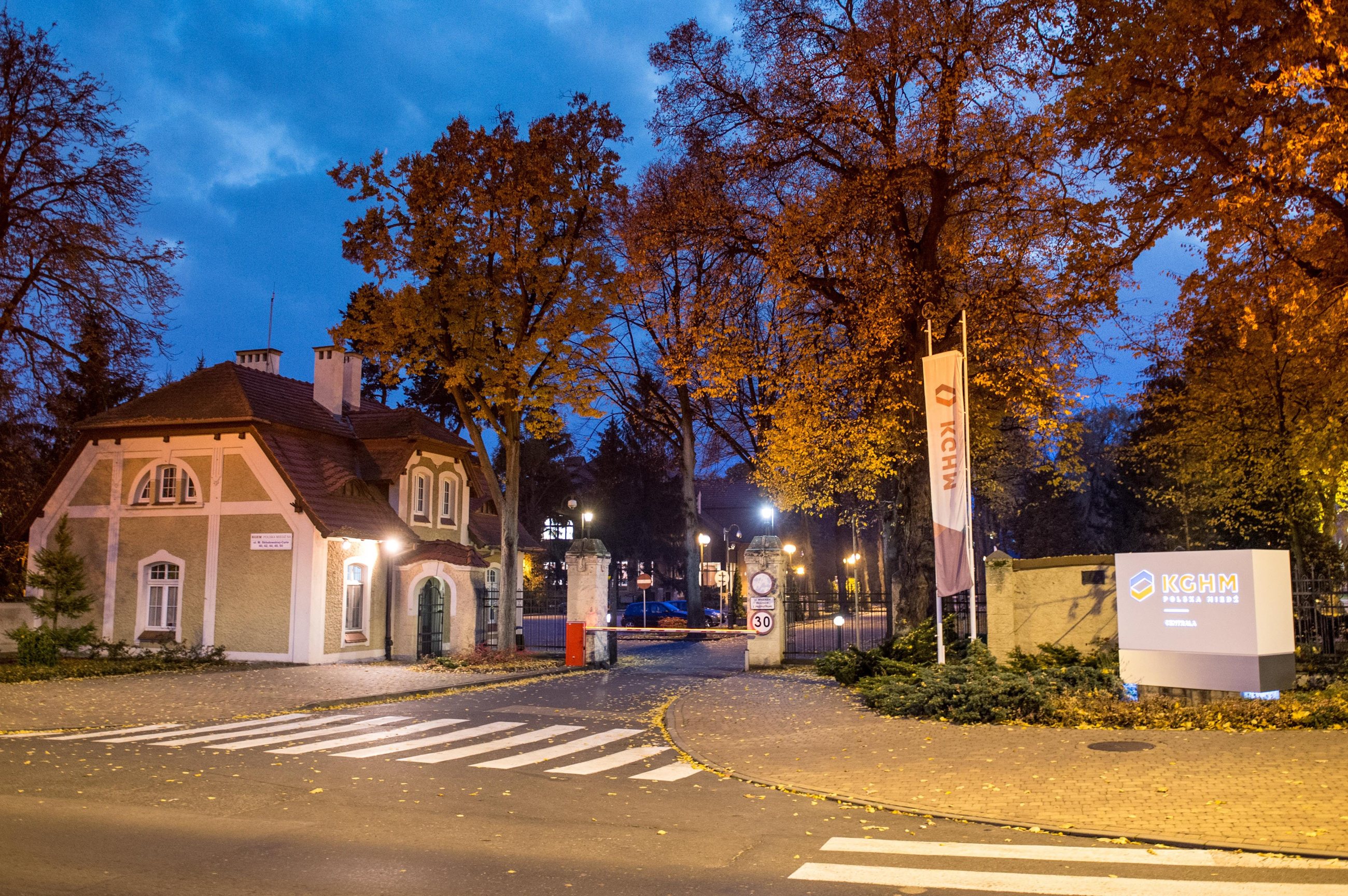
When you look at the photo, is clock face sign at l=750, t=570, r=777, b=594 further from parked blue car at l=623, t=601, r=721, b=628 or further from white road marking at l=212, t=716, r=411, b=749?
parked blue car at l=623, t=601, r=721, b=628

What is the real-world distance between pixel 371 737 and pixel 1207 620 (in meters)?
11.4

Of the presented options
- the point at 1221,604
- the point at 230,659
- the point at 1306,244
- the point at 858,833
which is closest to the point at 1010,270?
the point at 1306,244

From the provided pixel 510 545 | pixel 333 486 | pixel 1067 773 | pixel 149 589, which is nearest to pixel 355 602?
pixel 333 486

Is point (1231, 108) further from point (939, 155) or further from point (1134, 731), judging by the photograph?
point (1134, 731)

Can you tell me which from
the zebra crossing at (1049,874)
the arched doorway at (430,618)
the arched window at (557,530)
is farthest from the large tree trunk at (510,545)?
the arched window at (557,530)

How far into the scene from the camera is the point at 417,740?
13.6 meters

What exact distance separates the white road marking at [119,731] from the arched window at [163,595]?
44.4 feet

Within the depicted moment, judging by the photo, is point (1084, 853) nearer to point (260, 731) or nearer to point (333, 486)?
point (260, 731)

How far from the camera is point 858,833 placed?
27.4 feet

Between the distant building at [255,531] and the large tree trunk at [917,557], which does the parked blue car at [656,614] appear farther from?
the large tree trunk at [917,557]

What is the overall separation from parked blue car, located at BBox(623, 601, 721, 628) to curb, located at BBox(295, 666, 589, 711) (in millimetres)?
20585

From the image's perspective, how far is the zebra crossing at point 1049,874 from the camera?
654cm

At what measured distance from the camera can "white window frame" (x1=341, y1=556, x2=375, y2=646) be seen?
27.1 meters

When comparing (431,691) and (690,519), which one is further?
(690,519)
